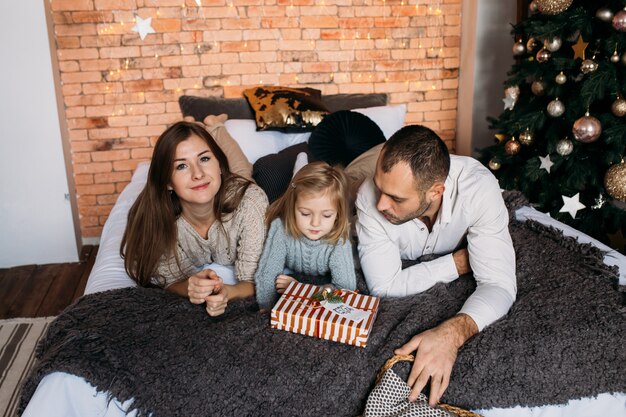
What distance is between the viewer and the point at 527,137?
8.58ft

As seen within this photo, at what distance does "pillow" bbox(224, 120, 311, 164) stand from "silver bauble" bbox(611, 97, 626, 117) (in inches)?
54.1

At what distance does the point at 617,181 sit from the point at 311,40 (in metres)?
1.96

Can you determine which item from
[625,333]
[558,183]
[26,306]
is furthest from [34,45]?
[625,333]

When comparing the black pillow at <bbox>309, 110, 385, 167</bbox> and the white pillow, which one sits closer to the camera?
the black pillow at <bbox>309, 110, 385, 167</bbox>

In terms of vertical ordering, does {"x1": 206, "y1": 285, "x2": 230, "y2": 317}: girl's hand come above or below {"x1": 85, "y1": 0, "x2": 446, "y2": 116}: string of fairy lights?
below

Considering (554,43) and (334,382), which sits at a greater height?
(554,43)

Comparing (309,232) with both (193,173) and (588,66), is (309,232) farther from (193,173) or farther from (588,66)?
(588,66)

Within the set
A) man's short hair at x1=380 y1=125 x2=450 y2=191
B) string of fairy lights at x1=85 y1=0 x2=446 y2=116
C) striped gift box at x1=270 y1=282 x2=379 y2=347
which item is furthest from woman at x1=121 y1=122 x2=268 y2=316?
string of fairy lights at x1=85 y1=0 x2=446 y2=116

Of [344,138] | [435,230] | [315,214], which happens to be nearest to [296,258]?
[315,214]

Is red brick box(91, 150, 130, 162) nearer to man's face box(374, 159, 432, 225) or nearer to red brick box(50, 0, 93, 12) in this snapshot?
red brick box(50, 0, 93, 12)

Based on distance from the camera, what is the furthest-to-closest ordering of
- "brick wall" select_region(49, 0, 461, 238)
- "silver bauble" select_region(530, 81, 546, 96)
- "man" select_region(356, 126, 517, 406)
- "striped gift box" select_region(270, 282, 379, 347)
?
1. "brick wall" select_region(49, 0, 461, 238)
2. "silver bauble" select_region(530, 81, 546, 96)
3. "man" select_region(356, 126, 517, 406)
4. "striped gift box" select_region(270, 282, 379, 347)

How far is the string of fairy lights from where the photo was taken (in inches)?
124

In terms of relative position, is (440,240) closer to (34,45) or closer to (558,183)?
(558,183)

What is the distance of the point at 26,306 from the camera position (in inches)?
105
